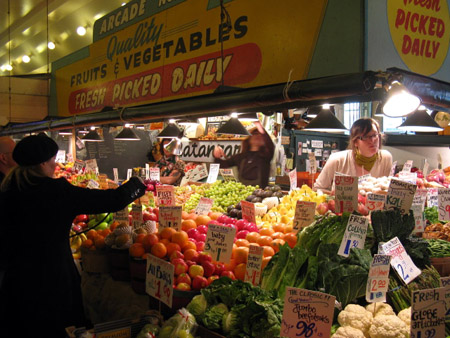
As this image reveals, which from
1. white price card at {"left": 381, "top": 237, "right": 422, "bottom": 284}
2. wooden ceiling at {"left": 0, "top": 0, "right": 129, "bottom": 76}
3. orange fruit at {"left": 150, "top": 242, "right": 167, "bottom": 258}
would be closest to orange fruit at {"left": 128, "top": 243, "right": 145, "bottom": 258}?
orange fruit at {"left": 150, "top": 242, "right": 167, "bottom": 258}

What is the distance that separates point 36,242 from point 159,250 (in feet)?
2.83

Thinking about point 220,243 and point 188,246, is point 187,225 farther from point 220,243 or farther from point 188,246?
point 220,243

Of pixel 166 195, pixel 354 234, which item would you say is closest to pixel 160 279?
pixel 354 234

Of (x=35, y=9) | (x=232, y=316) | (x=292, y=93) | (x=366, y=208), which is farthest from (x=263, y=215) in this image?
(x=35, y=9)

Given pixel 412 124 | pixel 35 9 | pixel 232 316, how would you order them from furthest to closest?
pixel 35 9
pixel 412 124
pixel 232 316

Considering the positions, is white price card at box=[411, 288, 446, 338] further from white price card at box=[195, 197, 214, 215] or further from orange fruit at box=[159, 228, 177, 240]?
white price card at box=[195, 197, 214, 215]

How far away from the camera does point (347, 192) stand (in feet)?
10.2

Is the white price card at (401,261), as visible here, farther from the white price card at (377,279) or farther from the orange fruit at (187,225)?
the orange fruit at (187,225)

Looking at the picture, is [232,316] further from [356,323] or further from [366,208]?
[366,208]

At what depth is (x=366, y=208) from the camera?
3.36m

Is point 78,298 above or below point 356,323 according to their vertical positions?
below

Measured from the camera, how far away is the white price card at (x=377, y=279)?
6.89 ft

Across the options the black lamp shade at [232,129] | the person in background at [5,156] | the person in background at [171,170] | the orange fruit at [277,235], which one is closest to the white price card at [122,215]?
the person in background at [5,156]

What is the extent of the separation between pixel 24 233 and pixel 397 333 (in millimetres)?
2431
